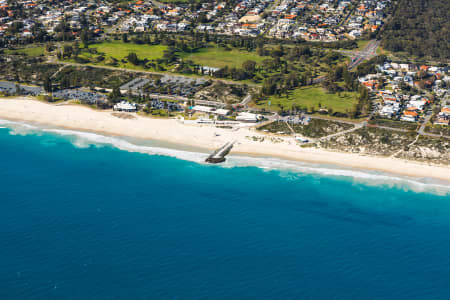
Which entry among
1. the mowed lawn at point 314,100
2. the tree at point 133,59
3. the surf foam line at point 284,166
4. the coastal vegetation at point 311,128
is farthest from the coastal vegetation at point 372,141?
the tree at point 133,59

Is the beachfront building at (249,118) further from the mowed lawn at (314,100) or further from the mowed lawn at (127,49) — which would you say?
the mowed lawn at (127,49)

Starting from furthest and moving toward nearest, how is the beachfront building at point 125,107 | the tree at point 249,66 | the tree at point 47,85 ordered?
the tree at point 249,66, the tree at point 47,85, the beachfront building at point 125,107

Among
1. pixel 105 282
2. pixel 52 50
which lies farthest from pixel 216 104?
pixel 52 50

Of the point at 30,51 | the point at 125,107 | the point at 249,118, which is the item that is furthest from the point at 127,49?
the point at 249,118

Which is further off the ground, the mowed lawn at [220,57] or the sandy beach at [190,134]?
the mowed lawn at [220,57]

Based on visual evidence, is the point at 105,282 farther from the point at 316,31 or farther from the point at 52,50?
the point at 316,31

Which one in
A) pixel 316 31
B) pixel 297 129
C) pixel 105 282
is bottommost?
pixel 105 282

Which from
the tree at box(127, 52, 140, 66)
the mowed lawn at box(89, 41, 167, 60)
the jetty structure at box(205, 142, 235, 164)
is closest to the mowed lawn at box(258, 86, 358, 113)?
the jetty structure at box(205, 142, 235, 164)
